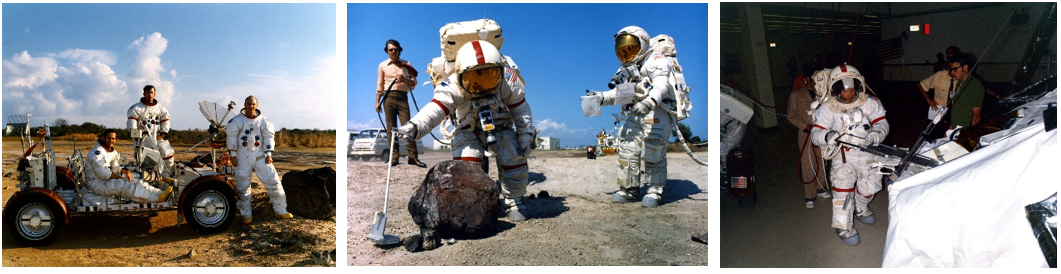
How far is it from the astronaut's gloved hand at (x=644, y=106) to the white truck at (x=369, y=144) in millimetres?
1531

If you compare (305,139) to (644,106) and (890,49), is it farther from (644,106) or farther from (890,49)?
(890,49)

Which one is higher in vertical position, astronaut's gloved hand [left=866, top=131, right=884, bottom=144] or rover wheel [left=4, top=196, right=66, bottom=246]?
astronaut's gloved hand [left=866, top=131, right=884, bottom=144]

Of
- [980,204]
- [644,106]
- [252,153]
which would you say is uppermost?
[644,106]

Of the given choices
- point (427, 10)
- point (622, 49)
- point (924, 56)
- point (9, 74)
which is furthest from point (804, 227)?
point (9, 74)

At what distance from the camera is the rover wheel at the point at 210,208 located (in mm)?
5398

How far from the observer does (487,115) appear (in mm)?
4801

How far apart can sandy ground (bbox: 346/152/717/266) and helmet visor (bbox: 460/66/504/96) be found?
0.55 metres

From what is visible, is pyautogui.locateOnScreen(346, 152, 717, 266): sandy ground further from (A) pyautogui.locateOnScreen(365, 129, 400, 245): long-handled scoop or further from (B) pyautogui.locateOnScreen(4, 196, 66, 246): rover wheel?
(B) pyautogui.locateOnScreen(4, 196, 66, 246): rover wheel

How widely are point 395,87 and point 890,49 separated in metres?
3.51

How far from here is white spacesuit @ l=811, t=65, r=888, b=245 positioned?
4.94 m

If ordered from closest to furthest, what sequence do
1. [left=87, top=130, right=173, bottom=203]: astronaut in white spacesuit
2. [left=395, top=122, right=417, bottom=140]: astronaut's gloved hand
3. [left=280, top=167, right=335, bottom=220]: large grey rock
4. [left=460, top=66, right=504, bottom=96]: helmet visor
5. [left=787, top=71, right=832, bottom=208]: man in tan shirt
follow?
[left=395, top=122, right=417, bottom=140]: astronaut's gloved hand
[left=460, top=66, right=504, bottom=96]: helmet visor
[left=787, top=71, right=832, bottom=208]: man in tan shirt
[left=87, top=130, right=173, bottom=203]: astronaut in white spacesuit
[left=280, top=167, right=335, bottom=220]: large grey rock

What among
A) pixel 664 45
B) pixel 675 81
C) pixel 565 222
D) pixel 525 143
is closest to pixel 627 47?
pixel 664 45

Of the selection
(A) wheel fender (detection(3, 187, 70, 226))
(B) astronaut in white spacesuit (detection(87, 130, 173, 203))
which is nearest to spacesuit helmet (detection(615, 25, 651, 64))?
(B) astronaut in white spacesuit (detection(87, 130, 173, 203))

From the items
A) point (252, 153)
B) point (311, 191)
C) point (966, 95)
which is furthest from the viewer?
point (311, 191)
